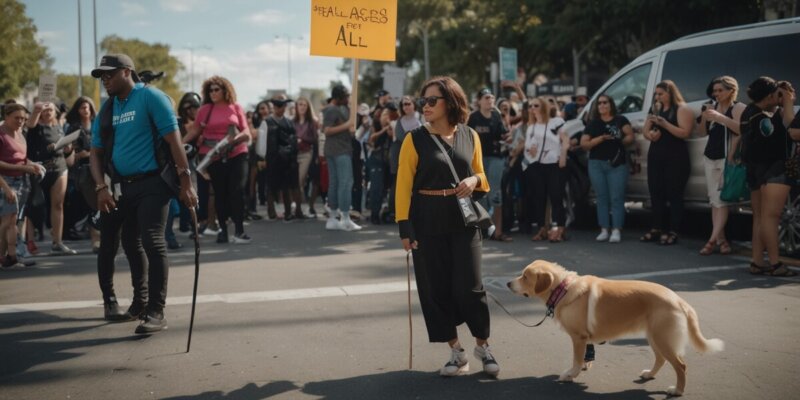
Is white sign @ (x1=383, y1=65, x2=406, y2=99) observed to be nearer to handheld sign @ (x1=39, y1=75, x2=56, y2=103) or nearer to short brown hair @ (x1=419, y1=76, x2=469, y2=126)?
handheld sign @ (x1=39, y1=75, x2=56, y2=103)

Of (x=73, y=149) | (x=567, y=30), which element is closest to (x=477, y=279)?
(x=73, y=149)

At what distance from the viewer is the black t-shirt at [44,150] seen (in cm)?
992

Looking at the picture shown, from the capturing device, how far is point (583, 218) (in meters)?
11.7

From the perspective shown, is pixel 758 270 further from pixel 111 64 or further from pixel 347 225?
pixel 111 64

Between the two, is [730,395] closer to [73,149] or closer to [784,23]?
[784,23]

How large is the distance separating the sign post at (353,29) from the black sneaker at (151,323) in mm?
5565

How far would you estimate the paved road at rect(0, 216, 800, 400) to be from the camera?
4.64 metres

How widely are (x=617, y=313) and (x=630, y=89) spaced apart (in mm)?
7125

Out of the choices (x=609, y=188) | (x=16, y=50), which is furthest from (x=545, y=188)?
(x=16, y=50)

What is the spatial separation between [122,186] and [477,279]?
2.90 meters

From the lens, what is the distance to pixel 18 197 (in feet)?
29.9

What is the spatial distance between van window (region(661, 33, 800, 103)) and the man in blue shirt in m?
6.51

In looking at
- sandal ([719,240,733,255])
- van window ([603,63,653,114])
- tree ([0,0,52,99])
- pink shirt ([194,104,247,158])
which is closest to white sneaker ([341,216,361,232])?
pink shirt ([194,104,247,158])

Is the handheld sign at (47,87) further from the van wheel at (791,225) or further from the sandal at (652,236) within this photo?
the van wheel at (791,225)
